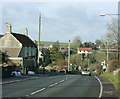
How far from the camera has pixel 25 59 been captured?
5941cm

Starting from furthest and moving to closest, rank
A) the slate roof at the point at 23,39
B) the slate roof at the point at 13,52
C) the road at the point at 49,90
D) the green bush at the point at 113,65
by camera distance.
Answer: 1. the slate roof at the point at 23,39
2. the slate roof at the point at 13,52
3. the green bush at the point at 113,65
4. the road at the point at 49,90

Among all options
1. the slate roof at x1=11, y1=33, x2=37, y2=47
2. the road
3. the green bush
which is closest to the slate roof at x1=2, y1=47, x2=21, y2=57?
the slate roof at x1=11, y1=33, x2=37, y2=47

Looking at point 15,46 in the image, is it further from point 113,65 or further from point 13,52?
point 113,65

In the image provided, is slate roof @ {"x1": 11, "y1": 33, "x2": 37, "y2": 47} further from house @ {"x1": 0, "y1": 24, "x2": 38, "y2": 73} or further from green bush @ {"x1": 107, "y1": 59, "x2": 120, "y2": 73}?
green bush @ {"x1": 107, "y1": 59, "x2": 120, "y2": 73}

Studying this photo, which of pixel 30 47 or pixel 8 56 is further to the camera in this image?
pixel 30 47

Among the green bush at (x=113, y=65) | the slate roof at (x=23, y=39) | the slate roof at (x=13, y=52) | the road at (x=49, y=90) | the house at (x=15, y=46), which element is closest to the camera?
the road at (x=49, y=90)

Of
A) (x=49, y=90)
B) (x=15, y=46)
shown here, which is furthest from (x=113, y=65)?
(x=15, y=46)

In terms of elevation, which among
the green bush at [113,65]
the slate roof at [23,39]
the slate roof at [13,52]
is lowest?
the green bush at [113,65]

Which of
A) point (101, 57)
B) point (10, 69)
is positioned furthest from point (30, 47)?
point (10, 69)

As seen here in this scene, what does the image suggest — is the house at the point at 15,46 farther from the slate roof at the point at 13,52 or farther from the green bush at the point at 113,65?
the green bush at the point at 113,65

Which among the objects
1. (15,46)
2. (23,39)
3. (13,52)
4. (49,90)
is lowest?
(49,90)

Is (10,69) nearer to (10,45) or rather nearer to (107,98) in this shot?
(107,98)

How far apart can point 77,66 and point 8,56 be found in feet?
103

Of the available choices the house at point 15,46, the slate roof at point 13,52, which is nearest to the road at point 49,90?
the house at point 15,46
